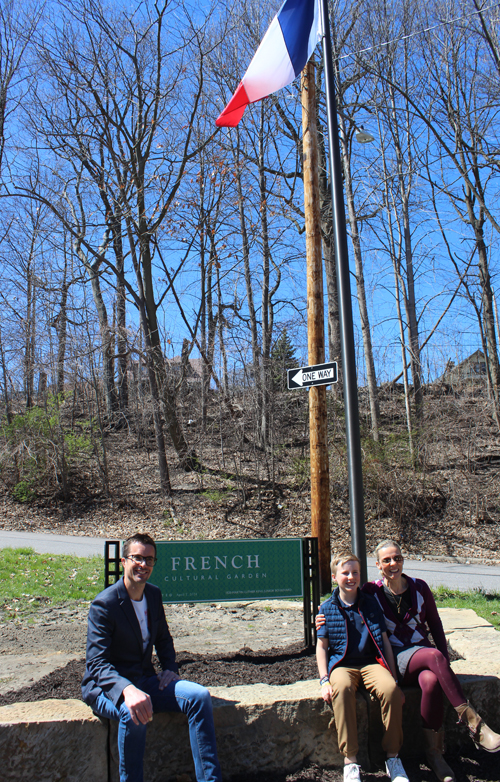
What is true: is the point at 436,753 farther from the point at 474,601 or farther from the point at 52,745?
the point at 474,601

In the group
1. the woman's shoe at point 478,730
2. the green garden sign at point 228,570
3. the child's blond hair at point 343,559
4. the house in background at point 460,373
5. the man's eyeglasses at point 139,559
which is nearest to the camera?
the woman's shoe at point 478,730

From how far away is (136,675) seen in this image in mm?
3236

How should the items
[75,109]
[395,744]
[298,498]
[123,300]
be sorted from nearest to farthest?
[395,744]
[298,498]
[75,109]
[123,300]

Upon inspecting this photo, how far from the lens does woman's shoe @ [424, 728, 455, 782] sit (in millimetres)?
3215

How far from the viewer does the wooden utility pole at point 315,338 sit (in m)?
6.51

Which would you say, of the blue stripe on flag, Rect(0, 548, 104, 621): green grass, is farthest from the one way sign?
Rect(0, 548, 104, 621): green grass

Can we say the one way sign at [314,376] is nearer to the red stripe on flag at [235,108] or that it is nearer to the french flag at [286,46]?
the red stripe on flag at [235,108]

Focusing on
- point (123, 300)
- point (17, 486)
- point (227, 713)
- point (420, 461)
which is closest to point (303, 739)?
point (227, 713)

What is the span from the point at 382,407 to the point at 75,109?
1337 centimetres

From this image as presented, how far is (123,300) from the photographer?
708 inches

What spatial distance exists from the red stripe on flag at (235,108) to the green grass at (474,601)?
645 centimetres

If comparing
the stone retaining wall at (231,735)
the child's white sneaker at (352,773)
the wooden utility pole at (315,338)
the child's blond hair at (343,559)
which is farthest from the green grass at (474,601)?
the child's white sneaker at (352,773)

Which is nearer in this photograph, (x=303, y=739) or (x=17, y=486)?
(x=303, y=739)

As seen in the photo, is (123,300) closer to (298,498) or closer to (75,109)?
(75,109)
